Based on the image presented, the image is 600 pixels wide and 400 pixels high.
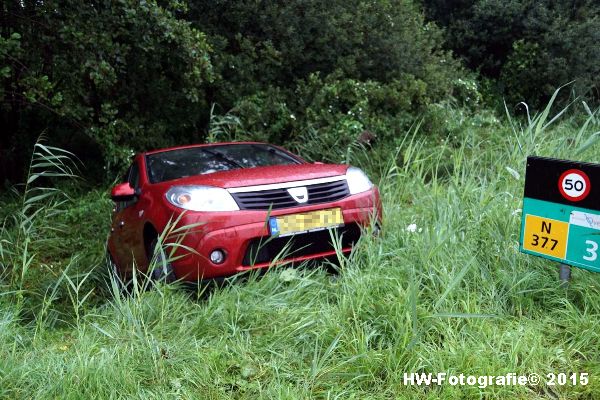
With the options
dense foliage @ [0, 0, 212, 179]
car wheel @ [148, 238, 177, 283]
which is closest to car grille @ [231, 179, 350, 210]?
car wheel @ [148, 238, 177, 283]

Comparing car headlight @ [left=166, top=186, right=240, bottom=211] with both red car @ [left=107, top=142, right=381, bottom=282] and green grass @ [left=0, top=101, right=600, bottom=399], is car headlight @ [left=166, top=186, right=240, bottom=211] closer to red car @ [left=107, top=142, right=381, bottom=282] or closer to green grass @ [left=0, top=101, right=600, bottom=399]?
red car @ [left=107, top=142, right=381, bottom=282]

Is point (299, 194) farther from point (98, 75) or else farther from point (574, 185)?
point (98, 75)

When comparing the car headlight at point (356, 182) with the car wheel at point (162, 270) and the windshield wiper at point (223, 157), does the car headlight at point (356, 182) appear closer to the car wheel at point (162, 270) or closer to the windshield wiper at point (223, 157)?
the windshield wiper at point (223, 157)

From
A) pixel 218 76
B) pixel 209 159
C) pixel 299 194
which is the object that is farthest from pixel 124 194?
pixel 218 76

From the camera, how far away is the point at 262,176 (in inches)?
153

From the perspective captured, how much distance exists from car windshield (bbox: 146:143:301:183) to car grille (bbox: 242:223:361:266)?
102 cm

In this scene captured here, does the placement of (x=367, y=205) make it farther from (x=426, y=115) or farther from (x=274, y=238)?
(x=426, y=115)

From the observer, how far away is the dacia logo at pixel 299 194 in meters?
3.76

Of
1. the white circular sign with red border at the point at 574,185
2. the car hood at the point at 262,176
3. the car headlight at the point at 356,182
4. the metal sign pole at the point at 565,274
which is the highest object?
the white circular sign with red border at the point at 574,185

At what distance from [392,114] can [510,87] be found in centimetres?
438

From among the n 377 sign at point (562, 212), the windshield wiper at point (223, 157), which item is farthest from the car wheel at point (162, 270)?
the n 377 sign at point (562, 212)

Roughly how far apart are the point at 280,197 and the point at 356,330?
1173 millimetres

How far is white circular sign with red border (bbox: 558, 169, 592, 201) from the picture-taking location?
2861mm

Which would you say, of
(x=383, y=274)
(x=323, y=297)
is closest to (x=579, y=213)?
(x=383, y=274)
